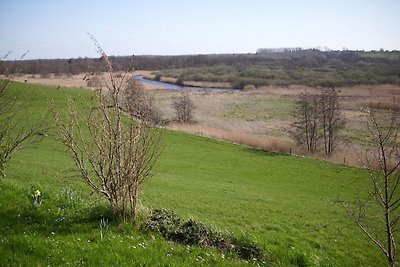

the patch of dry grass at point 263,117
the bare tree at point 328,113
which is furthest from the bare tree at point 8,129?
the bare tree at point 328,113

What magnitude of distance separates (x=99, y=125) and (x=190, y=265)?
12.0 feet

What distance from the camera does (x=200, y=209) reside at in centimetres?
1598

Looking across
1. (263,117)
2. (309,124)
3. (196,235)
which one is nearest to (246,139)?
(309,124)

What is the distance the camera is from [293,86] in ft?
336

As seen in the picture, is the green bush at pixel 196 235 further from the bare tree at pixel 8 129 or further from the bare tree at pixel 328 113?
the bare tree at pixel 328 113

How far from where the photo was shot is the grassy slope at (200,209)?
5.82 meters

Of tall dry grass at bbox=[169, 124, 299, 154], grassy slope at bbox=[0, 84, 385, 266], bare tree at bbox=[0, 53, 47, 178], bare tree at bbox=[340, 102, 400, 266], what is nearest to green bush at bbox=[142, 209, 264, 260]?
grassy slope at bbox=[0, 84, 385, 266]

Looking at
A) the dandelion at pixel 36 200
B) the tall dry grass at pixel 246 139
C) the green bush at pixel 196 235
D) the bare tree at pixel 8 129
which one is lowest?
the tall dry grass at pixel 246 139

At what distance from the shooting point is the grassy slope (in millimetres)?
5820

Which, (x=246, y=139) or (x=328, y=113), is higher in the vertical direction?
(x=328, y=113)

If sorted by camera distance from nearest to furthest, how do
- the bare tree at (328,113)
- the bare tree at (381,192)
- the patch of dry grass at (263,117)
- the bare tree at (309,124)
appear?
the bare tree at (381,192)
the patch of dry grass at (263,117)
the bare tree at (328,113)
the bare tree at (309,124)

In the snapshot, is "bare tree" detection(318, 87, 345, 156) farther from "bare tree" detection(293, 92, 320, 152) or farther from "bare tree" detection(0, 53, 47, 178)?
"bare tree" detection(0, 53, 47, 178)

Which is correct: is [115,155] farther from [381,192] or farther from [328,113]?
[328,113]

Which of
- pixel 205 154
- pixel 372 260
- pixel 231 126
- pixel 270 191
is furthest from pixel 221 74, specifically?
pixel 372 260
